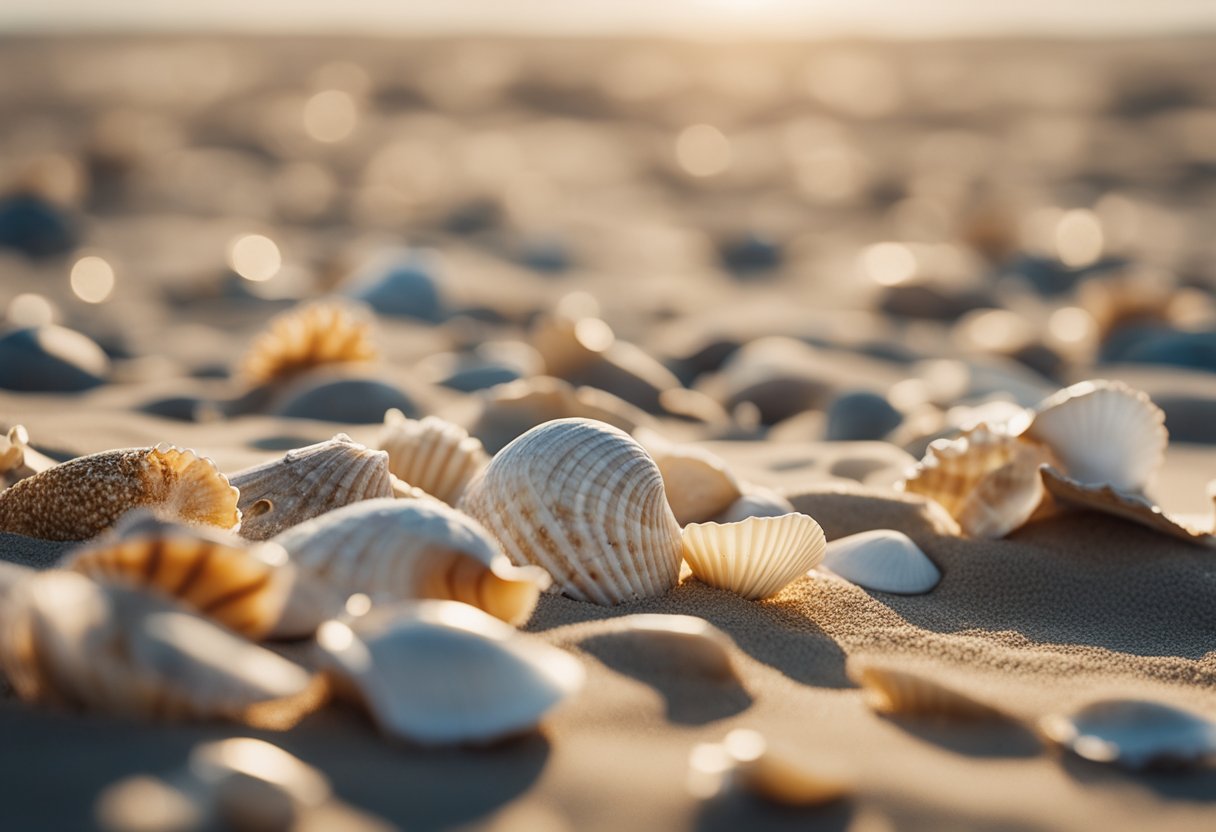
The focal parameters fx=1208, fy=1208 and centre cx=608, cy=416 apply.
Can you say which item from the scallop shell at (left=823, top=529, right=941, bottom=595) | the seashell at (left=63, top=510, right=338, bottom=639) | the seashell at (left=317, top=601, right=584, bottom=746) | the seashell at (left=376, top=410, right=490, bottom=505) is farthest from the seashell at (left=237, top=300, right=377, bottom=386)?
the seashell at (left=317, top=601, right=584, bottom=746)

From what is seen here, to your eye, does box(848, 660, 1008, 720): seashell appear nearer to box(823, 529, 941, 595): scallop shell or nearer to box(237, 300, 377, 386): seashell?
box(823, 529, 941, 595): scallop shell

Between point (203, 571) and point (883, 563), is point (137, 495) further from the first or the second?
point (883, 563)

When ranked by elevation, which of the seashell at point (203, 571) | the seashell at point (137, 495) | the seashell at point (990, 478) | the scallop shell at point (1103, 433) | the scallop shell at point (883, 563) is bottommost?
the seashell at point (203, 571)

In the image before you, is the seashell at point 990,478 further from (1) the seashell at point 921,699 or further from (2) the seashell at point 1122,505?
(1) the seashell at point 921,699

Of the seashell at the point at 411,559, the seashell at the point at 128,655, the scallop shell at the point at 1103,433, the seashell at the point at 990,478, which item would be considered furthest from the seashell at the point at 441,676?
the scallop shell at the point at 1103,433

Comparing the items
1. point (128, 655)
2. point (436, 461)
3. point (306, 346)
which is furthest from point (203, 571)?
point (306, 346)
